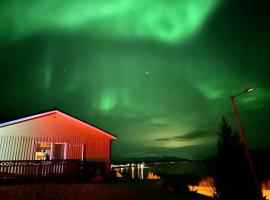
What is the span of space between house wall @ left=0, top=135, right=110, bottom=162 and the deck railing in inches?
135

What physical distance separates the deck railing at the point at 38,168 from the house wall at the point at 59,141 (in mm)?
3419

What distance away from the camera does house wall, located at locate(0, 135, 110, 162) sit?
734 inches

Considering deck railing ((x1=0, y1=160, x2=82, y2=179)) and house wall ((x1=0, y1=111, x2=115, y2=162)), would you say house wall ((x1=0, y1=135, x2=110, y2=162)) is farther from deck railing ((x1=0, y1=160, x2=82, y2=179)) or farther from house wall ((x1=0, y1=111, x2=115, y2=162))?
deck railing ((x1=0, y1=160, x2=82, y2=179))

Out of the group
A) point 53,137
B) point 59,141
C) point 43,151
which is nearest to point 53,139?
point 53,137

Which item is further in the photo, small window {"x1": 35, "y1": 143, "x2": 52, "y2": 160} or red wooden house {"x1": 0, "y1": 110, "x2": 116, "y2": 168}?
small window {"x1": 35, "y1": 143, "x2": 52, "y2": 160}

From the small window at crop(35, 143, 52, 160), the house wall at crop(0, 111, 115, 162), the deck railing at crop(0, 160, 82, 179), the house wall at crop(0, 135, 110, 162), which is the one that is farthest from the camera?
the small window at crop(35, 143, 52, 160)

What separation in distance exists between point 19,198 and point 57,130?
9.10 meters

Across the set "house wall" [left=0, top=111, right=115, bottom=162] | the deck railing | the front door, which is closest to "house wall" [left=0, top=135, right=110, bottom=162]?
"house wall" [left=0, top=111, right=115, bottom=162]

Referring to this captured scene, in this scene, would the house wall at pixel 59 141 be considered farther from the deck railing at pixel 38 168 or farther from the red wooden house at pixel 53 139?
the deck railing at pixel 38 168

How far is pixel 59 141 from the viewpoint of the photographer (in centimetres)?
2077

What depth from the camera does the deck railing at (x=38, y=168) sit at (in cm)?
1520

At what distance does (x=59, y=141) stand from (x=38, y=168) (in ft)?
15.6

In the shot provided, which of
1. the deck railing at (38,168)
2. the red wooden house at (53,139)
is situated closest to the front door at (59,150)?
the red wooden house at (53,139)

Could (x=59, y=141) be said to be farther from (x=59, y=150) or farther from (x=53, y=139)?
(x=59, y=150)
